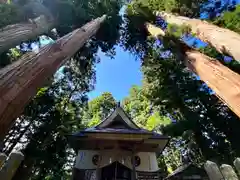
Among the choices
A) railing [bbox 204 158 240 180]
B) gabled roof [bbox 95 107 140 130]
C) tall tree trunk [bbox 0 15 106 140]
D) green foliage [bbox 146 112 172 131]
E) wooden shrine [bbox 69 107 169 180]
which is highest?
green foliage [bbox 146 112 172 131]

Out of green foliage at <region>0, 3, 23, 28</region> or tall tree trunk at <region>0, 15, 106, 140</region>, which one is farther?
green foliage at <region>0, 3, 23, 28</region>

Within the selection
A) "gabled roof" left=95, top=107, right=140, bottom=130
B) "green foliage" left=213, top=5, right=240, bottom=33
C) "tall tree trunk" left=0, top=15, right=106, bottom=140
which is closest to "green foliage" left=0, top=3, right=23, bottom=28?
"tall tree trunk" left=0, top=15, right=106, bottom=140

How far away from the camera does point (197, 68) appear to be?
7.35 m

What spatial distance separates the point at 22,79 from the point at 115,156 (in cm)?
663

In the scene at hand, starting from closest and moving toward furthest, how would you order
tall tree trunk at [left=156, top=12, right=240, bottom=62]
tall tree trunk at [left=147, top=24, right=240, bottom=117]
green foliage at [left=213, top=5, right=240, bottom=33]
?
tall tree trunk at [left=147, top=24, right=240, bottom=117] → tall tree trunk at [left=156, top=12, right=240, bottom=62] → green foliage at [left=213, top=5, right=240, bottom=33]

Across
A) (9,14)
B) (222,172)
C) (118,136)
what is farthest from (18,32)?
(222,172)

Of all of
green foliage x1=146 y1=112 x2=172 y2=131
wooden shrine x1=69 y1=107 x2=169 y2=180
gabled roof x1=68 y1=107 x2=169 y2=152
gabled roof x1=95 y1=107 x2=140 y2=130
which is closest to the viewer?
gabled roof x1=68 y1=107 x2=169 y2=152

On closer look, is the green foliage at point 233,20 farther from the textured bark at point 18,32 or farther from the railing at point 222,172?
the textured bark at point 18,32

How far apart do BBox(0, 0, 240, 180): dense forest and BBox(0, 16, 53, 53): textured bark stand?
19 cm

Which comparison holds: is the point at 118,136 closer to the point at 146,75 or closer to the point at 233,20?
the point at 233,20

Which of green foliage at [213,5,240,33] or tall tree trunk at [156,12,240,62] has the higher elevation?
green foliage at [213,5,240,33]

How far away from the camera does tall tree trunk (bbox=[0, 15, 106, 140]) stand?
3.27 m

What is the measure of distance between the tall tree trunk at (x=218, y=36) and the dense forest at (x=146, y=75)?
62 mm

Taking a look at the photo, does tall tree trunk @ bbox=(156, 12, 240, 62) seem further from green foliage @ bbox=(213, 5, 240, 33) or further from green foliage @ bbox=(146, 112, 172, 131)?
green foliage @ bbox=(146, 112, 172, 131)
